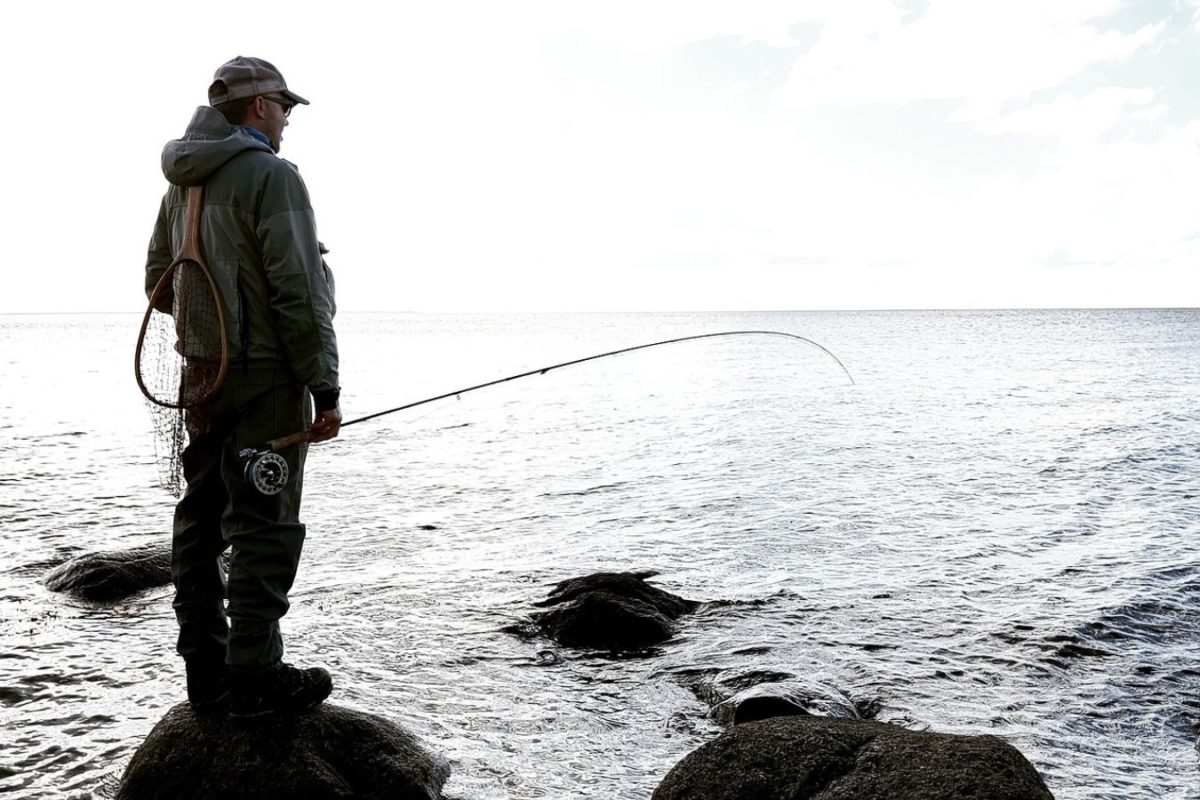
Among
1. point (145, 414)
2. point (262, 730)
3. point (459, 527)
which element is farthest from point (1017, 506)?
point (145, 414)

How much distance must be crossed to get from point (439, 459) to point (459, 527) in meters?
6.89

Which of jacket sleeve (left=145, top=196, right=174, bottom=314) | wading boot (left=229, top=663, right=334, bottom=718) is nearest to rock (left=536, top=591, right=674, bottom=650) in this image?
wading boot (left=229, top=663, right=334, bottom=718)

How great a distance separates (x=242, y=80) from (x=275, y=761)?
9.48 feet

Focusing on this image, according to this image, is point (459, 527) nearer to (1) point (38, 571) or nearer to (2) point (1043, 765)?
(1) point (38, 571)

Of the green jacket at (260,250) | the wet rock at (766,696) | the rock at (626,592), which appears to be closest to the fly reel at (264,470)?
the green jacket at (260,250)

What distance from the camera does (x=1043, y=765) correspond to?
548 cm

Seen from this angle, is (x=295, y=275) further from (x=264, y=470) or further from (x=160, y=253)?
(x=160, y=253)

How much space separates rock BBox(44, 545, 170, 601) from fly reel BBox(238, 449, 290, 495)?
540cm

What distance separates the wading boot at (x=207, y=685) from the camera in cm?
438

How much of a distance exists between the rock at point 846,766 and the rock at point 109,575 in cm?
605

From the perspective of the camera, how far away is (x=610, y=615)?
24.9 ft

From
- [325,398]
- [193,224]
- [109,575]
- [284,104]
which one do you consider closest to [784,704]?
[325,398]

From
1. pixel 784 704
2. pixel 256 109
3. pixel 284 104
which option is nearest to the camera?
pixel 256 109

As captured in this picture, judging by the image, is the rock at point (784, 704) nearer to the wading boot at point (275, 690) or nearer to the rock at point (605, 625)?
the rock at point (605, 625)
